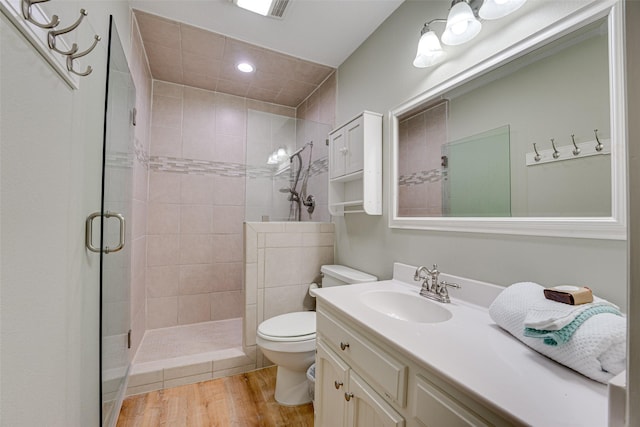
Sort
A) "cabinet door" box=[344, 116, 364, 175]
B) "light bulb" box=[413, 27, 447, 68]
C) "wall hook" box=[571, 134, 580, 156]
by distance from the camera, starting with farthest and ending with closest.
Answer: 1. "cabinet door" box=[344, 116, 364, 175]
2. "light bulb" box=[413, 27, 447, 68]
3. "wall hook" box=[571, 134, 580, 156]

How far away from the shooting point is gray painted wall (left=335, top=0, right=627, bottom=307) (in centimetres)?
83

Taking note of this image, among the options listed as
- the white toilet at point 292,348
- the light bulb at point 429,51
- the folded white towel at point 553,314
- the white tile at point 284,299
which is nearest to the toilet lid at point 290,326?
the white toilet at point 292,348

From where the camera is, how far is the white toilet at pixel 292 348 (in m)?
1.54

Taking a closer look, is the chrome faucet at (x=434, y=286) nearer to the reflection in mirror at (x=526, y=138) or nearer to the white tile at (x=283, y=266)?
the reflection in mirror at (x=526, y=138)

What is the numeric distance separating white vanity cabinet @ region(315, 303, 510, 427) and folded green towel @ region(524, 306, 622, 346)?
0.81ft

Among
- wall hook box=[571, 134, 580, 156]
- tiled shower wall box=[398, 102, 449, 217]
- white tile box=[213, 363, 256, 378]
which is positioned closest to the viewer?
wall hook box=[571, 134, 580, 156]

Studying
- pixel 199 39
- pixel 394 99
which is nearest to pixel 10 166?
pixel 394 99

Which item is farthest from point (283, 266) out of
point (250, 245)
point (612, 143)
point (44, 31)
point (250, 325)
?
point (612, 143)

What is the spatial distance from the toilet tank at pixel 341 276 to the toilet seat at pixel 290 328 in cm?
28

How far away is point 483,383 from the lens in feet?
1.90

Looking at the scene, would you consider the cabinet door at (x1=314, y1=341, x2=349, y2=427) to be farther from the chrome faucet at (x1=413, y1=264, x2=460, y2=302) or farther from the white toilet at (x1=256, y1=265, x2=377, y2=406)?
the chrome faucet at (x1=413, y1=264, x2=460, y2=302)

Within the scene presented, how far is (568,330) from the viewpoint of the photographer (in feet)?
2.03

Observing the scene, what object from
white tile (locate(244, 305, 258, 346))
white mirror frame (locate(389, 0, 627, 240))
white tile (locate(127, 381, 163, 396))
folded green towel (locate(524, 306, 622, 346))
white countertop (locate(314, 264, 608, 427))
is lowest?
white tile (locate(127, 381, 163, 396))

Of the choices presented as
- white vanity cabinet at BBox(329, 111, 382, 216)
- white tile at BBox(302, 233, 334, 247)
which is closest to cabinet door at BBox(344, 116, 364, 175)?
white vanity cabinet at BBox(329, 111, 382, 216)
